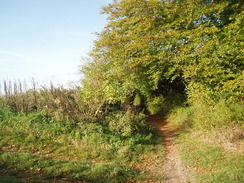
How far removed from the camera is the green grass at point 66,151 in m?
4.75

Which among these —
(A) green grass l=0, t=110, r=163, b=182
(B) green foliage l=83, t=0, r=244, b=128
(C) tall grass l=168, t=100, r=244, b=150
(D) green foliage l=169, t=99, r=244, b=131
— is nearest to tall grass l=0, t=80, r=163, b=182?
(A) green grass l=0, t=110, r=163, b=182

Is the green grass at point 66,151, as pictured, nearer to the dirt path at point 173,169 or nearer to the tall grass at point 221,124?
the dirt path at point 173,169

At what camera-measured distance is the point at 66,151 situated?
641 cm

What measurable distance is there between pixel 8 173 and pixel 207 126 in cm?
924

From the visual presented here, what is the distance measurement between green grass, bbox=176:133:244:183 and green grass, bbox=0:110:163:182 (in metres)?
1.34

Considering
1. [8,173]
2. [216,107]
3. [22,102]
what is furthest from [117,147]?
[22,102]

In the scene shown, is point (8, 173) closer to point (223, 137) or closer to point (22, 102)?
point (22, 102)

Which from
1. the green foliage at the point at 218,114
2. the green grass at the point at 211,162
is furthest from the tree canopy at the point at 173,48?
the green grass at the point at 211,162

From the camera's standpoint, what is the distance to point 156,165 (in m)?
6.15

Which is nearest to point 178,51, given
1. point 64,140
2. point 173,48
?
point 173,48

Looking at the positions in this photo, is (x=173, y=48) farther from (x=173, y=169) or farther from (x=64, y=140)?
(x=64, y=140)

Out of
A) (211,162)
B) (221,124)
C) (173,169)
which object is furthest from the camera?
(221,124)

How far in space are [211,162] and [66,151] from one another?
19.2 feet

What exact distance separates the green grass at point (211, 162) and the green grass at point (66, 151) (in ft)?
4.40
